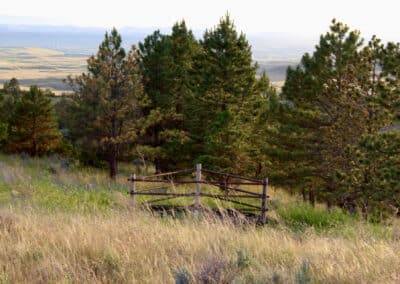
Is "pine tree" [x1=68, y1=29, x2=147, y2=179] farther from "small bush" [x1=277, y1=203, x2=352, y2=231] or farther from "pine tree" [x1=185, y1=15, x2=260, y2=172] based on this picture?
"small bush" [x1=277, y1=203, x2=352, y2=231]

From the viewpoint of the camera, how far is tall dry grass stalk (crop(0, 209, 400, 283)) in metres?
3.92

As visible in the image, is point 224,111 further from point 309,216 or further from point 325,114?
point 309,216

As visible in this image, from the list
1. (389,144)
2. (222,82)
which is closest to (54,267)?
(389,144)

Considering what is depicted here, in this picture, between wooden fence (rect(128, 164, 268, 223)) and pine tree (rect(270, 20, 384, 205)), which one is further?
pine tree (rect(270, 20, 384, 205))

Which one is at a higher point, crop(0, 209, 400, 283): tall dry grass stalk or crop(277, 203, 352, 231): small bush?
crop(0, 209, 400, 283): tall dry grass stalk

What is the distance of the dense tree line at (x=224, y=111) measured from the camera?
20.0 metres

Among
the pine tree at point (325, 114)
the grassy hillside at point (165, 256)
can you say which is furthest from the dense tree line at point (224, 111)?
the grassy hillside at point (165, 256)

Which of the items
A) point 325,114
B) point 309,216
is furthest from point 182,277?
point 325,114

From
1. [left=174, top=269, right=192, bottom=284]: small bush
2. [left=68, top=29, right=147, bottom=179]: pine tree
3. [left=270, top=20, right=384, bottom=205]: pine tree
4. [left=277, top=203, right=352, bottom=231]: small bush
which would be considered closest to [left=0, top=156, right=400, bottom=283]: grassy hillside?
[left=174, top=269, right=192, bottom=284]: small bush

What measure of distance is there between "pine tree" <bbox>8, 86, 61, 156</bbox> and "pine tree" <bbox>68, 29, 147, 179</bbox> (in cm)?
249

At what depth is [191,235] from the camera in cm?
532

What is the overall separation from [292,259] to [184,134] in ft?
75.0

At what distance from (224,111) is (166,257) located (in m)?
19.7

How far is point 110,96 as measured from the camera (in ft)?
88.0
